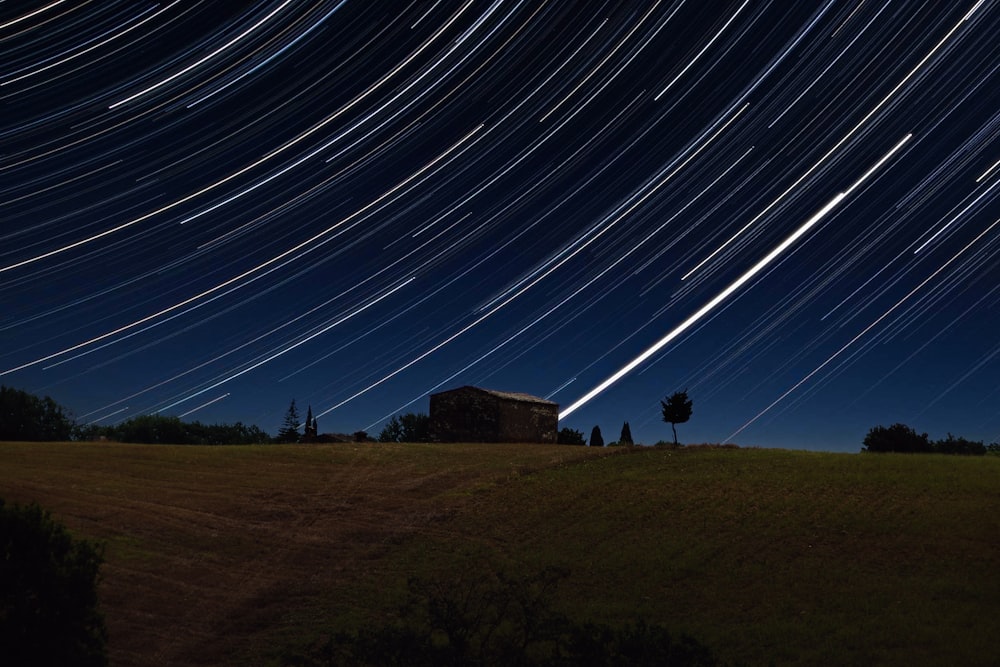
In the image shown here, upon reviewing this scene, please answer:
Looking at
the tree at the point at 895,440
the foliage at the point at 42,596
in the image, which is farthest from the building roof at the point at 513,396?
the foliage at the point at 42,596

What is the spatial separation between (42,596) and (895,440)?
7157 centimetres

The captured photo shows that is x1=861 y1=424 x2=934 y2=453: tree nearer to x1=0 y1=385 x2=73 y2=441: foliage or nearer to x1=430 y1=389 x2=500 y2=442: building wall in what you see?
x1=430 y1=389 x2=500 y2=442: building wall

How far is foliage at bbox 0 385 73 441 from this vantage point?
3497 inches

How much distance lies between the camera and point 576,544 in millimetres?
24938

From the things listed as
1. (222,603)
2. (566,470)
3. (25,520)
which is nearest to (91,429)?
(566,470)

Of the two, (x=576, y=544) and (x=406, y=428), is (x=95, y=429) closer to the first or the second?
(x=406, y=428)

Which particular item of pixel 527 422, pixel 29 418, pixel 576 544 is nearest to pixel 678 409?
pixel 527 422

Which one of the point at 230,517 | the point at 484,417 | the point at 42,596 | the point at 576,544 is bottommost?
the point at 42,596

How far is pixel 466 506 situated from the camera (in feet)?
101

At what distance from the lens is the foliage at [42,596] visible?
948 cm

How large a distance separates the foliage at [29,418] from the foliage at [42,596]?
92.9 metres

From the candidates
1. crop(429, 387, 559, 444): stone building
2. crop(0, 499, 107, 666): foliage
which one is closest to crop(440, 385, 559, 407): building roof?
crop(429, 387, 559, 444): stone building

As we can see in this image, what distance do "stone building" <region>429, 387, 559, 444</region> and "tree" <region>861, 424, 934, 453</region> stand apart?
32.4 m

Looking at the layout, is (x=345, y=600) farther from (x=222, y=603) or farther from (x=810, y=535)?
(x=810, y=535)
